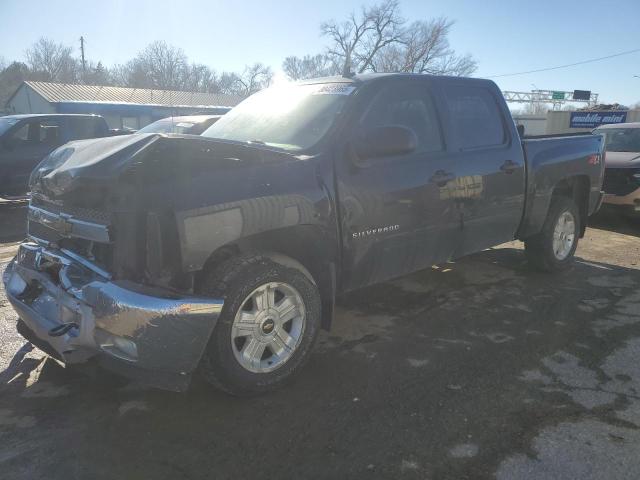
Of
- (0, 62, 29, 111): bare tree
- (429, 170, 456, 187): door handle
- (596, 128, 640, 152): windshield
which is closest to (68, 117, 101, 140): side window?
(429, 170, 456, 187): door handle

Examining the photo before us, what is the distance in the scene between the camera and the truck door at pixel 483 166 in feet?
14.1

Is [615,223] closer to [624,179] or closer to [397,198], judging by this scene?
[624,179]

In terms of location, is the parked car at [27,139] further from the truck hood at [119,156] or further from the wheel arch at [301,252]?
the wheel arch at [301,252]

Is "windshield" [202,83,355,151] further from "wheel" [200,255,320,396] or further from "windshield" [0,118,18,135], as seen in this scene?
"windshield" [0,118,18,135]

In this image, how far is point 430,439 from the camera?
266 cm

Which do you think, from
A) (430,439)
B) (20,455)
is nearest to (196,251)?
(20,455)

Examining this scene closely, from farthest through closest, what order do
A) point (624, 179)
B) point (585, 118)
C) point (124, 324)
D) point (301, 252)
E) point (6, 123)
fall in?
point (585, 118), point (6, 123), point (624, 179), point (301, 252), point (124, 324)

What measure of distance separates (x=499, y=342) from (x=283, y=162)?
2118 millimetres

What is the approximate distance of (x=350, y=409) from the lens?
296cm

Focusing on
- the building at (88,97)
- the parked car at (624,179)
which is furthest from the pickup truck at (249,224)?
the building at (88,97)

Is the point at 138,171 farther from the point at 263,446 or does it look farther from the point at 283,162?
the point at 263,446

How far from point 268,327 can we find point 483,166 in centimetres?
242

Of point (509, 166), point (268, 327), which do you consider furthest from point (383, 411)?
point (509, 166)

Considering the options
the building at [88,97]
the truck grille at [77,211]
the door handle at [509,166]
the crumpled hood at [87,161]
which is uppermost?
the building at [88,97]
